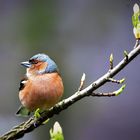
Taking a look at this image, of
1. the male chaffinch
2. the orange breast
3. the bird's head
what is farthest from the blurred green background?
the orange breast

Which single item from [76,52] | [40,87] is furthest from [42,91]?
[76,52]

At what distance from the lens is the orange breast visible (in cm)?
295

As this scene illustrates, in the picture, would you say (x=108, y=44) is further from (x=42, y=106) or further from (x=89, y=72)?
(x=42, y=106)

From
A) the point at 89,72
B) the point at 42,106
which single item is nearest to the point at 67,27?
the point at 89,72

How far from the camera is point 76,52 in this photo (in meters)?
7.74

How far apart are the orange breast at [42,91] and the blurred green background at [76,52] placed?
3306 mm

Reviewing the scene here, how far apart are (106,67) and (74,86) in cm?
64

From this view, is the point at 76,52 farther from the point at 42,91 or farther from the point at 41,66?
the point at 42,91

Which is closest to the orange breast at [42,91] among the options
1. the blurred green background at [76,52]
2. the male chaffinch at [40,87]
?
the male chaffinch at [40,87]

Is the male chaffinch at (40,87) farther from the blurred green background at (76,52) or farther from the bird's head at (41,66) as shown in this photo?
the blurred green background at (76,52)

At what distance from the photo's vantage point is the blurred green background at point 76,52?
705 centimetres

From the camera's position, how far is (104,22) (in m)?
7.98

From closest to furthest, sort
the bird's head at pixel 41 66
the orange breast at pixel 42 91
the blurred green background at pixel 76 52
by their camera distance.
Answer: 1. the orange breast at pixel 42 91
2. the bird's head at pixel 41 66
3. the blurred green background at pixel 76 52

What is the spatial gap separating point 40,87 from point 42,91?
0.18 feet
